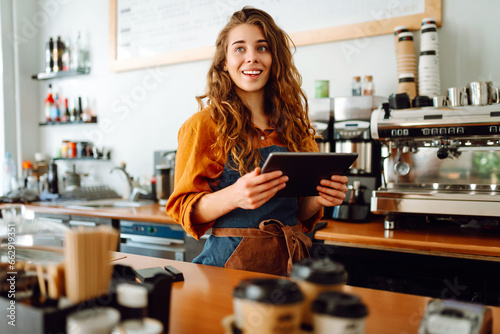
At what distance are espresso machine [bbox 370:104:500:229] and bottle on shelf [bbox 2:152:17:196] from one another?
122 inches

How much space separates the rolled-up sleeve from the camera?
4.39 feet

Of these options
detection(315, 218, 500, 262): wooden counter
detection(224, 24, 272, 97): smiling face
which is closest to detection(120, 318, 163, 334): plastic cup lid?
detection(224, 24, 272, 97): smiling face

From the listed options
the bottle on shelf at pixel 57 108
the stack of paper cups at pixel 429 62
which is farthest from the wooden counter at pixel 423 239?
the bottle on shelf at pixel 57 108

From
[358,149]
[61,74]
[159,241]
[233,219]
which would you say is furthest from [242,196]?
[61,74]

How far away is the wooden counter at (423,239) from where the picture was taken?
159 cm

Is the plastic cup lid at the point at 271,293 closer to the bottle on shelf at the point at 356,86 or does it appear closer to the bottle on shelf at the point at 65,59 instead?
the bottle on shelf at the point at 356,86

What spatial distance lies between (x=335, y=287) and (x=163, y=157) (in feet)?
8.91

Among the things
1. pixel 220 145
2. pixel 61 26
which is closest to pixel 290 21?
pixel 220 145

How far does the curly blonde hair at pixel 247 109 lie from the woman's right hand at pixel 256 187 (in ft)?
0.63

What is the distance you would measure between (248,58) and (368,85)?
3.71 feet

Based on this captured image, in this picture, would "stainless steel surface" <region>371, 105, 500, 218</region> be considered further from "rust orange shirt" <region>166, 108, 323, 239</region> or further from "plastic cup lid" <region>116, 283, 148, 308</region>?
"plastic cup lid" <region>116, 283, 148, 308</region>

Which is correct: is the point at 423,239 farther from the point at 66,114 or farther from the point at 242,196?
the point at 66,114

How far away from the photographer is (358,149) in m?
2.16

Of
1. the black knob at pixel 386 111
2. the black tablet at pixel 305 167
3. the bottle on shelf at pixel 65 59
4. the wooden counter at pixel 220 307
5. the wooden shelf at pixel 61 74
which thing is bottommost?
the wooden counter at pixel 220 307
